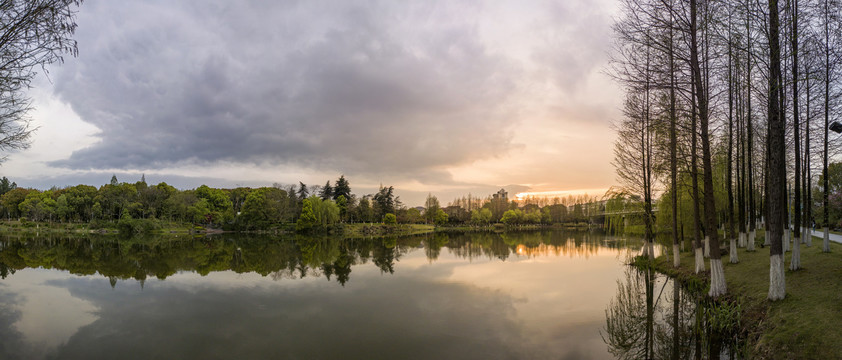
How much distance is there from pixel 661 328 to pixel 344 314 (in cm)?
868

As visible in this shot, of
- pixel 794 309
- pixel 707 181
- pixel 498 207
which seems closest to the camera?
pixel 794 309

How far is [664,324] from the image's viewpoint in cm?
935

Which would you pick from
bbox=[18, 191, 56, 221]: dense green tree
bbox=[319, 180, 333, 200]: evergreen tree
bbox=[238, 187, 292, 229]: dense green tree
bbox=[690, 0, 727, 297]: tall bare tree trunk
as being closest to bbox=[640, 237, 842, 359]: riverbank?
bbox=[690, 0, 727, 297]: tall bare tree trunk

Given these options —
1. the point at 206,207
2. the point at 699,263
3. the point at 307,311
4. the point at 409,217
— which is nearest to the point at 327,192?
the point at 409,217

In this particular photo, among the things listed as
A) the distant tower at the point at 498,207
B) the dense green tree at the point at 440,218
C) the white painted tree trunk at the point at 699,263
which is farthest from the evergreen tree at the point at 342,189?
the white painted tree trunk at the point at 699,263

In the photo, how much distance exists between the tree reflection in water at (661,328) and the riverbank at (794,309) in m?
0.64

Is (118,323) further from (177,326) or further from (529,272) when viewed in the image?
(529,272)

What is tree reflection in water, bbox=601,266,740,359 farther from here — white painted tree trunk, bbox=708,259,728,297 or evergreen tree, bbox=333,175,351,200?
evergreen tree, bbox=333,175,351,200

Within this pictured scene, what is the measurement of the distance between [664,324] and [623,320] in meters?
0.95

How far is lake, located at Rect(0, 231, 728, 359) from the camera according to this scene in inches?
318

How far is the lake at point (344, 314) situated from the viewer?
8078mm

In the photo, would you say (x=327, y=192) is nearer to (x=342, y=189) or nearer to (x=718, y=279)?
(x=342, y=189)

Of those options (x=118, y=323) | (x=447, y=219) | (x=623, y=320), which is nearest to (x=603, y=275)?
(x=623, y=320)

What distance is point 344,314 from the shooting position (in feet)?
36.0
